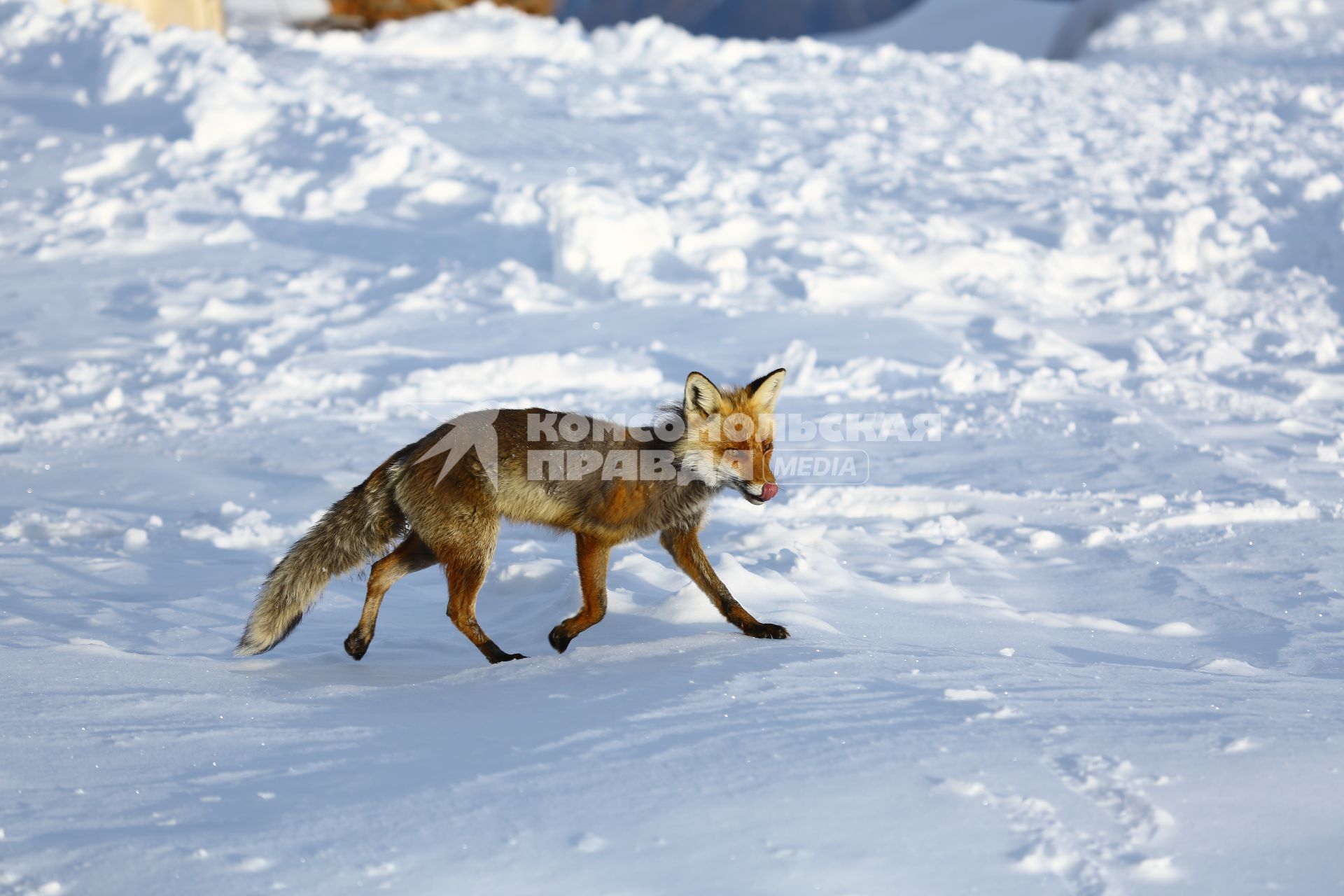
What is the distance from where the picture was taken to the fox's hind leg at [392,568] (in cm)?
465

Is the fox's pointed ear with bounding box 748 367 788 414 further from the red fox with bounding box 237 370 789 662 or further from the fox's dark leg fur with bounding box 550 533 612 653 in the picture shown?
the fox's dark leg fur with bounding box 550 533 612 653

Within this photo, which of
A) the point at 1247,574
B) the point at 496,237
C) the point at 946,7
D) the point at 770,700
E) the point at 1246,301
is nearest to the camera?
the point at 770,700

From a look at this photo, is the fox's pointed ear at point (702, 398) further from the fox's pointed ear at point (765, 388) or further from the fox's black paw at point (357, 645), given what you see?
the fox's black paw at point (357, 645)

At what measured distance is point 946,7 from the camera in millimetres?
28734

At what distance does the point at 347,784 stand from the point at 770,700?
1.23 metres

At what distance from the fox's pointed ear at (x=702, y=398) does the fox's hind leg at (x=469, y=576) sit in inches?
36.3

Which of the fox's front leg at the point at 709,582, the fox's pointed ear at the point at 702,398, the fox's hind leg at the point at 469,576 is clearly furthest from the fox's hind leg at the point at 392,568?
the fox's pointed ear at the point at 702,398

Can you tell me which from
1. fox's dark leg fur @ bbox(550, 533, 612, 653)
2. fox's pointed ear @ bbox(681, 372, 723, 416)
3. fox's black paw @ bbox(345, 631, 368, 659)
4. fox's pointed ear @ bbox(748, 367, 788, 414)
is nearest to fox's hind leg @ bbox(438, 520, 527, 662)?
fox's dark leg fur @ bbox(550, 533, 612, 653)

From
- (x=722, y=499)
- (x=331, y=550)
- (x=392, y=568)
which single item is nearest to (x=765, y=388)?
(x=392, y=568)

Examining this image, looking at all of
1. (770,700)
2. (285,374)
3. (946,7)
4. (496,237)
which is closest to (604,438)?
(770,700)

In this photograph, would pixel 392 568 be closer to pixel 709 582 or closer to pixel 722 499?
pixel 709 582

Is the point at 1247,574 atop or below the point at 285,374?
below

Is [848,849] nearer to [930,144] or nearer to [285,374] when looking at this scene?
[285,374]

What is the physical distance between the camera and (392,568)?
4777 mm
